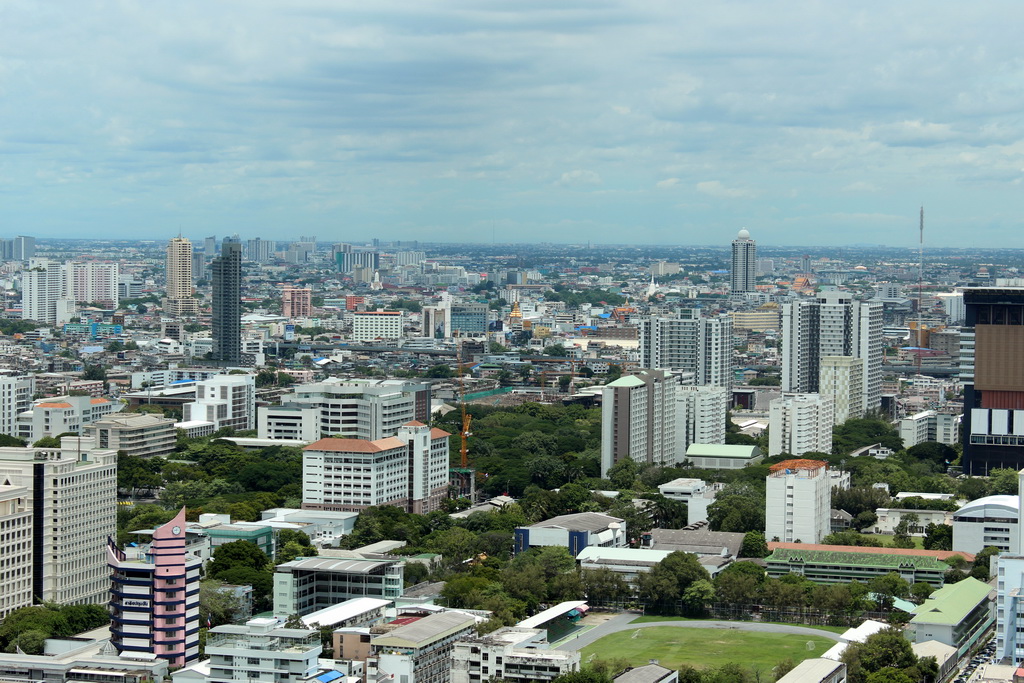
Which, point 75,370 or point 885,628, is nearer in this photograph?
point 885,628

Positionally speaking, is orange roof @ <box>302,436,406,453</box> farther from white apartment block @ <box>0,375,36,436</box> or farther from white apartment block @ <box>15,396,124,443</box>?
white apartment block @ <box>0,375,36,436</box>

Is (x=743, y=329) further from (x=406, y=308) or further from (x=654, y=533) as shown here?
(x=654, y=533)

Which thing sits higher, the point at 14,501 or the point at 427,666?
the point at 14,501

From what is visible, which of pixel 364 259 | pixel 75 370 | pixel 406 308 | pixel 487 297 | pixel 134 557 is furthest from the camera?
pixel 364 259

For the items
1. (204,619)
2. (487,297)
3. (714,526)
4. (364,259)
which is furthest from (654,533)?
(364,259)

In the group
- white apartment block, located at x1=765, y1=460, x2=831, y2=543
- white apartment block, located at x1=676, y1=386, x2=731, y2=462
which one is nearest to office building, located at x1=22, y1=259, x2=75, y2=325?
white apartment block, located at x1=676, y1=386, x2=731, y2=462

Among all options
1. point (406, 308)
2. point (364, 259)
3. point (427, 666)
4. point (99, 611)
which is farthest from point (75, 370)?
point (364, 259)

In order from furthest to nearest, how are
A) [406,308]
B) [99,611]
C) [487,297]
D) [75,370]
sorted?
[487,297]
[406,308]
[75,370]
[99,611]
